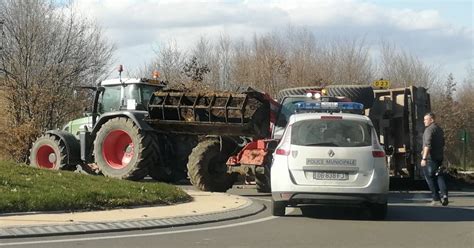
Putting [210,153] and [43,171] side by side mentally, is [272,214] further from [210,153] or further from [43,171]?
[43,171]

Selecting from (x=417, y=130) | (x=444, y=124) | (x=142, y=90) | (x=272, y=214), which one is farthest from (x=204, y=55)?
(x=272, y=214)

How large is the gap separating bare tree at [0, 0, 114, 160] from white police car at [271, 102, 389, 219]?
672 inches

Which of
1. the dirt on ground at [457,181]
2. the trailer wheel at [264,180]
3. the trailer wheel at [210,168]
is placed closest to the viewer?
the trailer wheel at [264,180]

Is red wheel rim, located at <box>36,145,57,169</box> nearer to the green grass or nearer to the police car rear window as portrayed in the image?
the green grass

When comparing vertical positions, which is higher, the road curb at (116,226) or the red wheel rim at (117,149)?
the red wheel rim at (117,149)

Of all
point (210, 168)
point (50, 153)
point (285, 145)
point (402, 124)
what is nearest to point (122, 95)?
point (50, 153)

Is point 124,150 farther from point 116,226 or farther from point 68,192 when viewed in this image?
point 116,226

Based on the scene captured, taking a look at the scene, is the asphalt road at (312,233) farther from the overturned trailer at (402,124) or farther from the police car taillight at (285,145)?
the overturned trailer at (402,124)

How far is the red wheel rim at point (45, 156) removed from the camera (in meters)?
18.7

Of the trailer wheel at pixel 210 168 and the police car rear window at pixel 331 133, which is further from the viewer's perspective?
the trailer wheel at pixel 210 168

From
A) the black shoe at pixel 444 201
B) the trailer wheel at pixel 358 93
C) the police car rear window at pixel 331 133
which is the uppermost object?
the trailer wheel at pixel 358 93

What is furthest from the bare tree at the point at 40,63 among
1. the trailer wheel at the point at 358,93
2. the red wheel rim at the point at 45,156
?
the trailer wheel at the point at 358,93

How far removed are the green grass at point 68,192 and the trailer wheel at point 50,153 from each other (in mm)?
4136

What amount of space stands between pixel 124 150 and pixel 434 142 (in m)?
7.89
